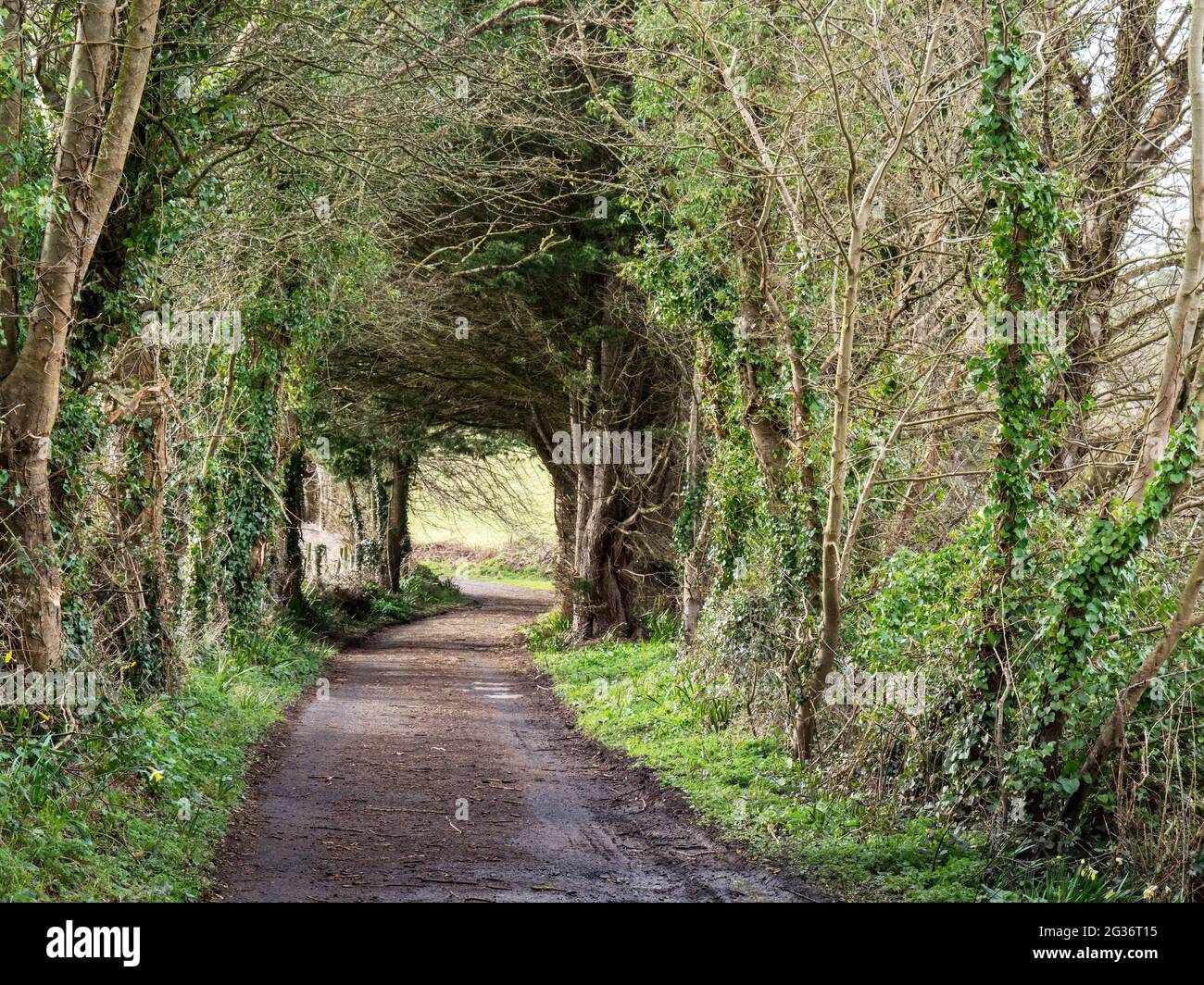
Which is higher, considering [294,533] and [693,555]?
[294,533]

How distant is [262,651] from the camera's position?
57.6ft

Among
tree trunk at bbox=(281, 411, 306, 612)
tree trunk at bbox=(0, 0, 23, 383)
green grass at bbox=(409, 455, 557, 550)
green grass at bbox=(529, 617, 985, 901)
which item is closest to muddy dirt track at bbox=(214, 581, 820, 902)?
green grass at bbox=(529, 617, 985, 901)

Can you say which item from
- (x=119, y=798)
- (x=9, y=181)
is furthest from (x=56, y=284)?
(x=119, y=798)

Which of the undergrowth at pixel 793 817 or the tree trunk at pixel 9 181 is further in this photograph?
the tree trunk at pixel 9 181

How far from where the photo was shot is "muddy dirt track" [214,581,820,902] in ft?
25.2

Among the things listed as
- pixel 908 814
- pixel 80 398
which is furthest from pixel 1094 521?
pixel 80 398

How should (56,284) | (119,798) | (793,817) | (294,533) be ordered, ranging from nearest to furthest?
(119,798)
(56,284)
(793,817)
(294,533)

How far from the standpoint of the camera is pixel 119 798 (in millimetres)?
7934

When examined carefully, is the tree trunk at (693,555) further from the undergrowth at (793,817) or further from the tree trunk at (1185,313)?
the tree trunk at (1185,313)

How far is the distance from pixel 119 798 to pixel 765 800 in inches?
202

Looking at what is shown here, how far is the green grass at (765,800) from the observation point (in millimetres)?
7680

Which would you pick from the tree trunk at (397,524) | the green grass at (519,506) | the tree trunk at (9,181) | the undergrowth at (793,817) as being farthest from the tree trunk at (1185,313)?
the tree trunk at (397,524)

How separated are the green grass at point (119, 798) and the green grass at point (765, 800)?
4094 millimetres

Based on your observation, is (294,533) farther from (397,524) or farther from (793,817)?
(793,817)
